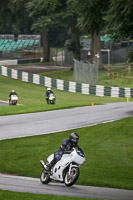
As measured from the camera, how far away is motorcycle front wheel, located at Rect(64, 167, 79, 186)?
12758mm

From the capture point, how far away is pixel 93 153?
18.4 meters

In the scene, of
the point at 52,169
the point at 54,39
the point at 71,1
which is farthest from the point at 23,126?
the point at 54,39

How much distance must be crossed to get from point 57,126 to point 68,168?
31.7 ft

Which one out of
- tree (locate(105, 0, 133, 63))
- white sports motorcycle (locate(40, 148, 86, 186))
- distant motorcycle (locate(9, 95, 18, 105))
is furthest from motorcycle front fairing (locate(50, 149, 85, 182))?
distant motorcycle (locate(9, 95, 18, 105))

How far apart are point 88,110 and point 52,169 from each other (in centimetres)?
1463

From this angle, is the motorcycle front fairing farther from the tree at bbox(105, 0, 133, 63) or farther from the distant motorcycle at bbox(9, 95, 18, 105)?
the distant motorcycle at bbox(9, 95, 18, 105)

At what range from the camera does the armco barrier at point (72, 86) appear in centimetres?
4231

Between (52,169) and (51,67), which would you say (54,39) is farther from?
A: (52,169)

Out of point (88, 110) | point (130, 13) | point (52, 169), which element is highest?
point (130, 13)

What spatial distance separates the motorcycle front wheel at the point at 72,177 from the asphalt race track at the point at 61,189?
0.51ft

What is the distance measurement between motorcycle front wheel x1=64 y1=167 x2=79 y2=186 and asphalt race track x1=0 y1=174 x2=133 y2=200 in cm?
15

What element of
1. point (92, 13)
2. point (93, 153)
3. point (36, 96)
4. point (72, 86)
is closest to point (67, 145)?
point (93, 153)

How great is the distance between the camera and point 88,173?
51.6 feet

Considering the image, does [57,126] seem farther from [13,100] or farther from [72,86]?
[72,86]
